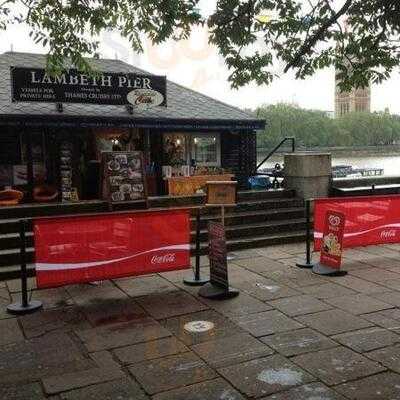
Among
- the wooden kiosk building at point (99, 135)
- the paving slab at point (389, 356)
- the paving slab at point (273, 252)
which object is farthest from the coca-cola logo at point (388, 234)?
the wooden kiosk building at point (99, 135)

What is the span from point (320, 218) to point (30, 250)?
5.39m

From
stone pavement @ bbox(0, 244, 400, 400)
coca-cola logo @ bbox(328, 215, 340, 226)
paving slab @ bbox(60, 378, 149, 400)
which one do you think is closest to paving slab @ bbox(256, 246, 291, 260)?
stone pavement @ bbox(0, 244, 400, 400)

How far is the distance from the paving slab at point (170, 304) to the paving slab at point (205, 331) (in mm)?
185

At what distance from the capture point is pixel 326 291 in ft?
23.5

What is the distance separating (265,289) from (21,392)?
405cm

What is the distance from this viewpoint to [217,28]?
6.67m

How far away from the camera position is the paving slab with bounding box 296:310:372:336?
564 cm

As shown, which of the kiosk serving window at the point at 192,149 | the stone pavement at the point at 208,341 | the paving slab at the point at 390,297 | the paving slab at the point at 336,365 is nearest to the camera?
the stone pavement at the point at 208,341

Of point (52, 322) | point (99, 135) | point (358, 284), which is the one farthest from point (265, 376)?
point (99, 135)

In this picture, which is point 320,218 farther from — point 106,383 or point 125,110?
point 125,110

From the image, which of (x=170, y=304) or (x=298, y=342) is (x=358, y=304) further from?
(x=170, y=304)

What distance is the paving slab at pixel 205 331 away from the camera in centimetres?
546

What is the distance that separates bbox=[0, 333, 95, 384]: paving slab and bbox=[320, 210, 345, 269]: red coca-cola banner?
15.4ft

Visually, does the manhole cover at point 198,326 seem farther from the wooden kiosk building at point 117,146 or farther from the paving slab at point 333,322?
the wooden kiosk building at point 117,146
